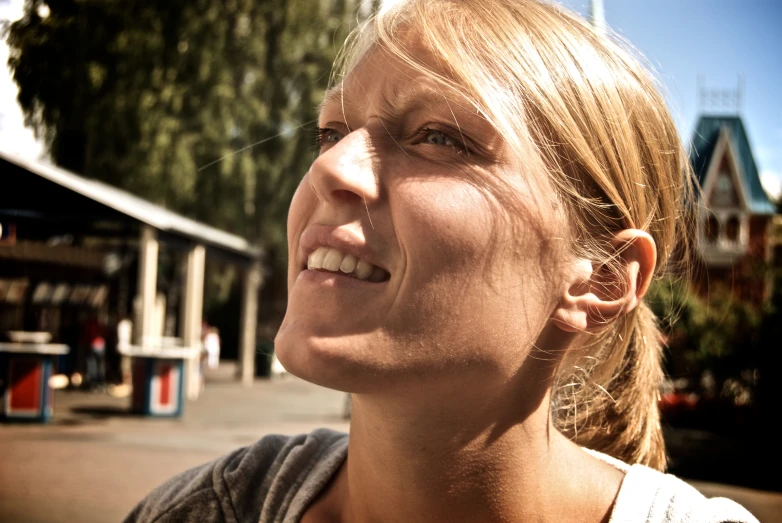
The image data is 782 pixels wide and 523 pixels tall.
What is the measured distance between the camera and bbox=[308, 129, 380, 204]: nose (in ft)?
3.37

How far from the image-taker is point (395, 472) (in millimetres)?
1143

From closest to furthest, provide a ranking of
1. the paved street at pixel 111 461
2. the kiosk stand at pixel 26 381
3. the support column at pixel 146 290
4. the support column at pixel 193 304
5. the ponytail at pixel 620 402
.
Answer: the ponytail at pixel 620 402
the paved street at pixel 111 461
the kiosk stand at pixel 26 381
the support column at pixel 146 290
the support column at pixel 193 304

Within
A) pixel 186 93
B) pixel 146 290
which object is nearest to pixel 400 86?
pixel 186 93

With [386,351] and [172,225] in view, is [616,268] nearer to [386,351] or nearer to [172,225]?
[386,351]

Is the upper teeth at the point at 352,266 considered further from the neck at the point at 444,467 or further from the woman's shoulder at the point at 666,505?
the woman's shoulder at the point at 666,505

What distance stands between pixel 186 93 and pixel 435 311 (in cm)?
936

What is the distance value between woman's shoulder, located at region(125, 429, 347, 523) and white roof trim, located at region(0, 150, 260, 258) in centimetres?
165

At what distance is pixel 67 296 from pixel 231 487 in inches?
429

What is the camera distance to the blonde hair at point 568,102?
1.08m

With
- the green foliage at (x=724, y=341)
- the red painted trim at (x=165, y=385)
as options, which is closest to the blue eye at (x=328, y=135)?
the red painted trim at (x=165, y=385)

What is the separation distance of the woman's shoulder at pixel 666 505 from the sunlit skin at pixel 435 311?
0.16ft

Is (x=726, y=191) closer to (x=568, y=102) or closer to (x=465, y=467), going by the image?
(x=568, y=102)

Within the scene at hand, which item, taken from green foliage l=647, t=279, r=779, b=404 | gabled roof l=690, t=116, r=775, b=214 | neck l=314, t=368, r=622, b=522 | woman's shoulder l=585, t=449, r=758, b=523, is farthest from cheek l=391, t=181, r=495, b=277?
green foliage l=647, t=279, r=779, b=404

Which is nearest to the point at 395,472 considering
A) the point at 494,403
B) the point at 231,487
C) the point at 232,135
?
the point at 494,403
